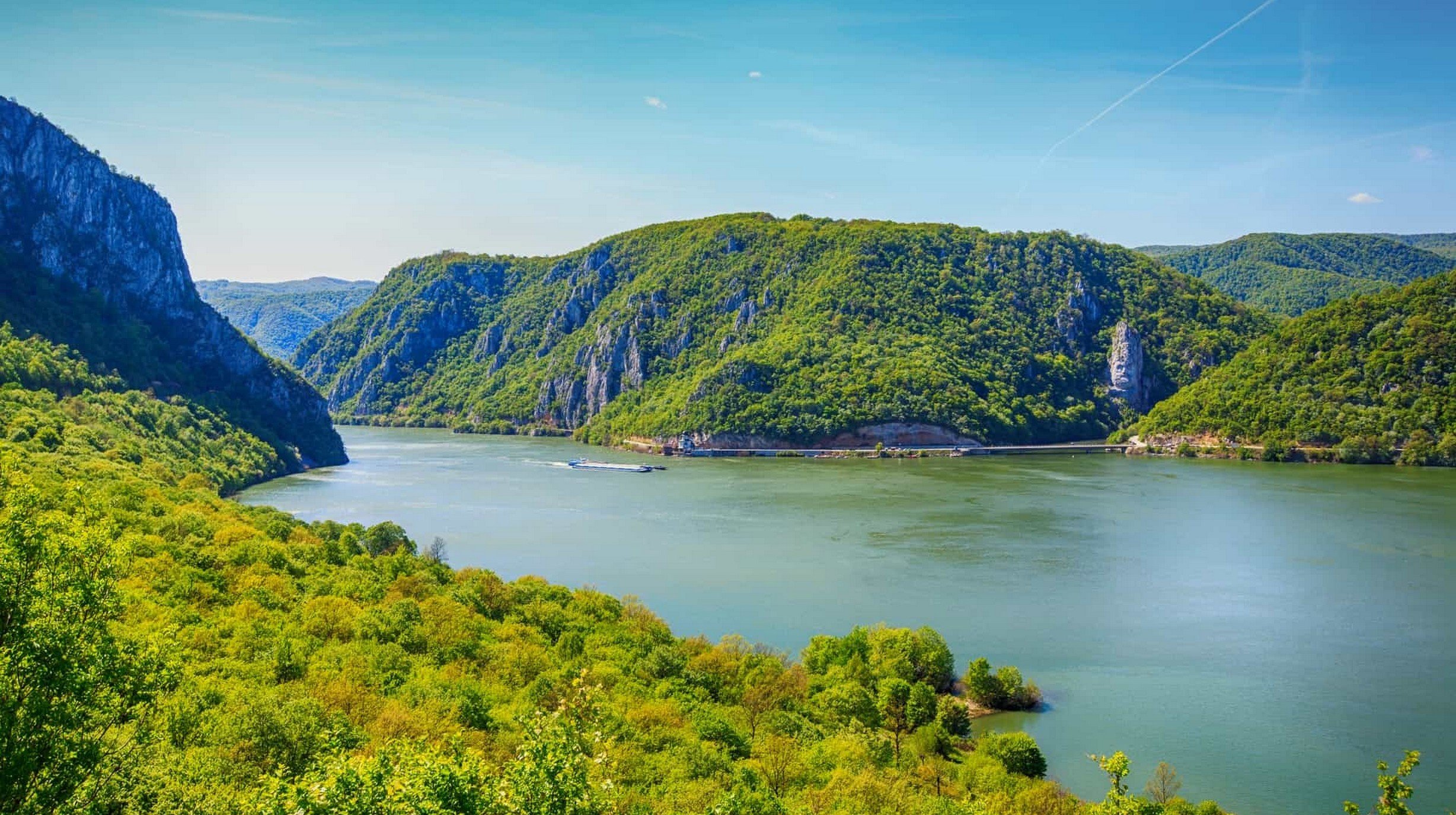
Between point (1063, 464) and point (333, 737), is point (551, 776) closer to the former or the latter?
point (333, 737)

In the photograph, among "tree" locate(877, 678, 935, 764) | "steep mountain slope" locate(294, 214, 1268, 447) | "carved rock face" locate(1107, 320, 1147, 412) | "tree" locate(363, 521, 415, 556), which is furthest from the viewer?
"carved rock face" locate(1107, 320, 1147, 412)

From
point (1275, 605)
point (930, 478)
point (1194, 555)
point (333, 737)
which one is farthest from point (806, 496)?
point (333, 737)

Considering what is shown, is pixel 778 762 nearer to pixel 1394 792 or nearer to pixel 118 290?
pixel 1394 792

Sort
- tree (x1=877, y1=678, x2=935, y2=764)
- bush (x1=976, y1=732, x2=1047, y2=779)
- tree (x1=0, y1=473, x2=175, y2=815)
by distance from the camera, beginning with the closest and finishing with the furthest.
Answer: tree (x1=0, y1=473, x2=175, y2=815)
bush (x1=976, y1=732, x2=1047, y2=779)
tree (x1=877, y1=678, x2=935, y2=764)

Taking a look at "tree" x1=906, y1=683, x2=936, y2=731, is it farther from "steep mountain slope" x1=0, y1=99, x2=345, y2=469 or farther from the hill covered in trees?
the hill covered in trees

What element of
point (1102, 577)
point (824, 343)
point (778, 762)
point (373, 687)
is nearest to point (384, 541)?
point (373, 687)

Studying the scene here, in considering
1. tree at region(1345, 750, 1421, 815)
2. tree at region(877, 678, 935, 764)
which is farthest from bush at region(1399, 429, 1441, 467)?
tree at region(1345, 750, 1421, 815)
